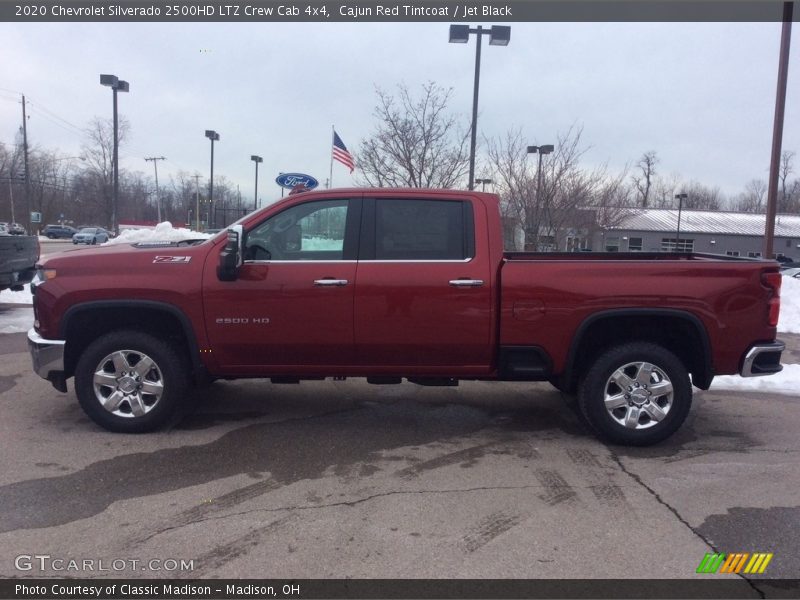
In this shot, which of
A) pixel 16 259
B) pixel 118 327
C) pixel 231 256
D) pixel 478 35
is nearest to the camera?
pixel 231 256

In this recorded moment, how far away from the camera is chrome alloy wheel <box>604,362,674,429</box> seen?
5289 mm

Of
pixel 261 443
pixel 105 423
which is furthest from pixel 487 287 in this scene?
pixel 105 423

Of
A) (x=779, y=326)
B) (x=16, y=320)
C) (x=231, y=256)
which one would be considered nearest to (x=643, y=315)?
(x=231, y=256)

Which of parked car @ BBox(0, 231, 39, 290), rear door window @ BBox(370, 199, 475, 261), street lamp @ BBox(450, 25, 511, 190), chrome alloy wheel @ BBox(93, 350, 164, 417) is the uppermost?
street lamp @ BBox(450, 25, 511, 190)

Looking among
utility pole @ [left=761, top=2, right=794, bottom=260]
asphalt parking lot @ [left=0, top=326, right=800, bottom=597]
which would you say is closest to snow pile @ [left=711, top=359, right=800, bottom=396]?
asphalt parking lot @ [left=0, top=326, right=800, bottom=597]

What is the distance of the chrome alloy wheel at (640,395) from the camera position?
5289mm

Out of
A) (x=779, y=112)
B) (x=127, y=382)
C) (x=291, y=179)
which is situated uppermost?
(x=779, y=112)

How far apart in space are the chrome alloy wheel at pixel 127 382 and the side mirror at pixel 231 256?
3.17ft

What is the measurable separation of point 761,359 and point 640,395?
0.99m

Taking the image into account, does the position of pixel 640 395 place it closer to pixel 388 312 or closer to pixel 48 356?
pixel 388 312

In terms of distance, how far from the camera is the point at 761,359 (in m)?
5.25

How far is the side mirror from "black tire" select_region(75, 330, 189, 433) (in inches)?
33.1

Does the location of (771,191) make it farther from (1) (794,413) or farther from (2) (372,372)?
(2) (372,372)

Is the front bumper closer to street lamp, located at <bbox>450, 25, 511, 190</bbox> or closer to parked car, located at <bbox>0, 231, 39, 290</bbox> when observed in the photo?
parked car, located at <bbox>0, 231, 39, 290</bbox>
